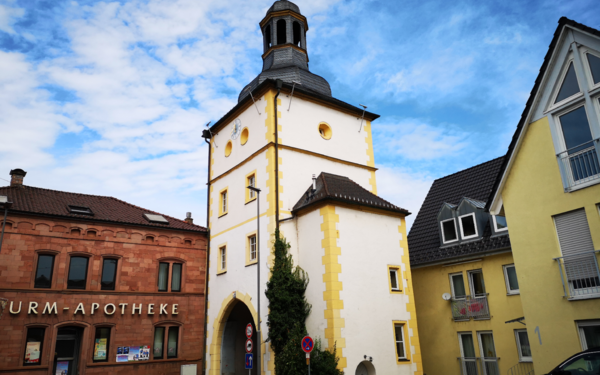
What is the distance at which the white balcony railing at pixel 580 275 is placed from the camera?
11680 millimetres

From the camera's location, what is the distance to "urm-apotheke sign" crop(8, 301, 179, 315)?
781 inches

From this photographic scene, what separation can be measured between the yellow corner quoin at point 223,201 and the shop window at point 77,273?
263 inches

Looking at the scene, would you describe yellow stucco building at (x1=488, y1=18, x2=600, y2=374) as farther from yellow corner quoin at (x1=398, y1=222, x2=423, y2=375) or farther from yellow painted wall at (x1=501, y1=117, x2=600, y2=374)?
yellow corner quoin at (x1=398, y1=222, x2=423, y2=375)

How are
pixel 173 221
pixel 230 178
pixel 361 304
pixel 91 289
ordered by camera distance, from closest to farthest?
1. pixel 361 304
2. pixel 91 289
3. pixel 230 178
4. pixel 173 221

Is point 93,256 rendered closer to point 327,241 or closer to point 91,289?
point 91,289

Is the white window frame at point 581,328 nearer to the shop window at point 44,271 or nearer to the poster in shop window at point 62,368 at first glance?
the poster in shop window at point 62,368

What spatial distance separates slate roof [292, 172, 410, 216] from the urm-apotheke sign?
28.5 ft

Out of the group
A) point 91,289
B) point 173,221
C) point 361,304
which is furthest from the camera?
point 173,221

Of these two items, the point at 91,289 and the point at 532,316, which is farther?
the point at 91,289

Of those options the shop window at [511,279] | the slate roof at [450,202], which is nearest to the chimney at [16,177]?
the slate roof at [450,202]

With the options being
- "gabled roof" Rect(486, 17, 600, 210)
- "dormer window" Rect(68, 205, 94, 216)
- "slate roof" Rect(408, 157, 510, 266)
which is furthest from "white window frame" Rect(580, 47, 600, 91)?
"dormer window" Rect(68, 205, 94, 216)

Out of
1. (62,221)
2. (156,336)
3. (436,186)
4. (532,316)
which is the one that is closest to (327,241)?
(532,316)

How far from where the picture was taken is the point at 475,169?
22672mm

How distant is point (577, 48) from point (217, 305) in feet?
57.8
